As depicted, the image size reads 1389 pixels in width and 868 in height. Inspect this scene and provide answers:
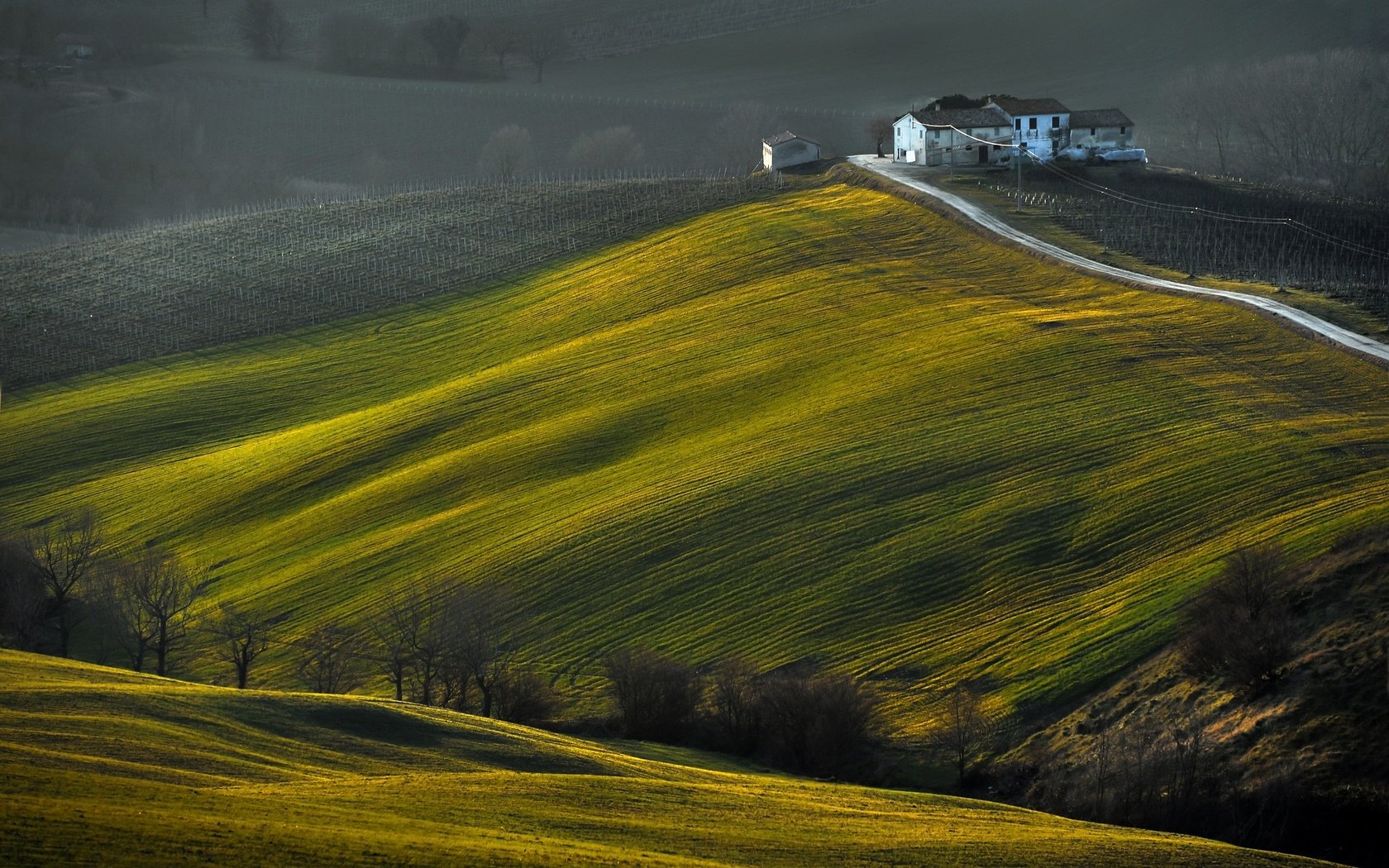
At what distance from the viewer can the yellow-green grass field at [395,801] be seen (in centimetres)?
2572

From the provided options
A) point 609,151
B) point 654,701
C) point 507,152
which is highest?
point 507,152

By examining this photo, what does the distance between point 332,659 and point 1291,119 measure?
129738 mm

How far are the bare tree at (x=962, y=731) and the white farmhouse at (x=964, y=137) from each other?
69.4m

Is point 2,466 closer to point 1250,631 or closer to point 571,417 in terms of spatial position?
point 571,417

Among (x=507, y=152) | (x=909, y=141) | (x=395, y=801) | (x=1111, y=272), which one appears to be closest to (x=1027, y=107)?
(x=909, y=141)

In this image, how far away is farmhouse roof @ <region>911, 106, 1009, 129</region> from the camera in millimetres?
107000

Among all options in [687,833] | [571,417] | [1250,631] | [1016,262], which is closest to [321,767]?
[687,833]

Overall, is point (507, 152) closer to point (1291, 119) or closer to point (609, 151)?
point (609, 151)

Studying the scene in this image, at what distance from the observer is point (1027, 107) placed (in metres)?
109

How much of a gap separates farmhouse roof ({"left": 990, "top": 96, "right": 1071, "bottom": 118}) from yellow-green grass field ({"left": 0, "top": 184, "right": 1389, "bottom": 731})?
20329mm

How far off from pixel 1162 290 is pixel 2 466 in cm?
6223

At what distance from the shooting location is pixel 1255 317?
6719 centimetres

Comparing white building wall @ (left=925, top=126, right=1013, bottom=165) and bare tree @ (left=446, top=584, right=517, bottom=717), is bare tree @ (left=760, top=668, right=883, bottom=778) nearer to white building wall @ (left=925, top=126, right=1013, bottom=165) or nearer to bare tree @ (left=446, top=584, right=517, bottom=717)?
bare tree @ (left=446, top=584, right=517, bottom=717)

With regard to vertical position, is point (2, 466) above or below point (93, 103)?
below
